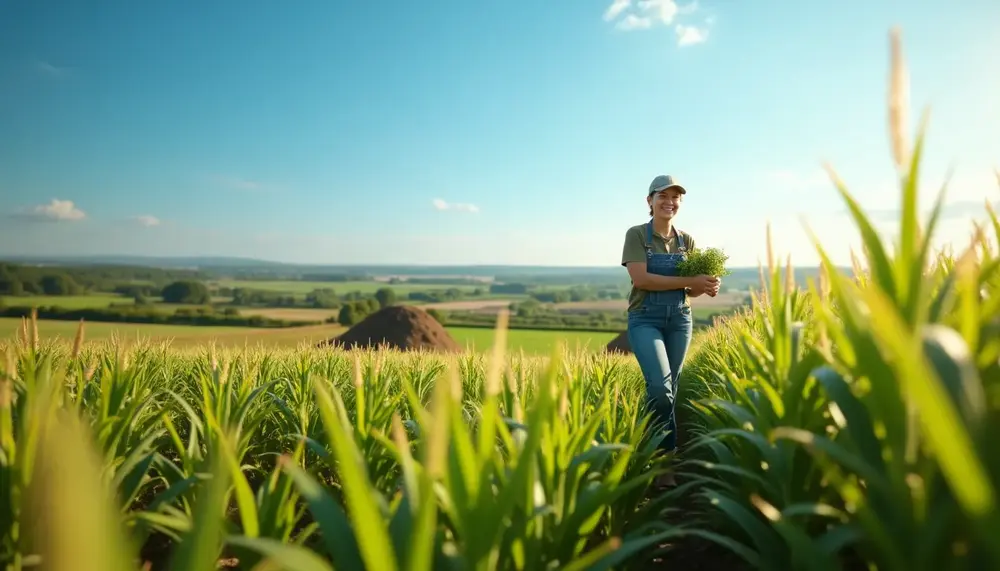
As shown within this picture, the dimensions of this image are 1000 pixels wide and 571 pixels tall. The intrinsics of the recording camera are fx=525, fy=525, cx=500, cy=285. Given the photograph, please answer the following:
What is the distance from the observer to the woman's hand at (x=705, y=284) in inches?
150

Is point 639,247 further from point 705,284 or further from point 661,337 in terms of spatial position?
point 661,337

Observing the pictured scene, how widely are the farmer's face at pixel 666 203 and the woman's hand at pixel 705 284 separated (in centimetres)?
59

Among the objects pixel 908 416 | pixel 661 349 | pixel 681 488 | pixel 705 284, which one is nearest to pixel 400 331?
pixel 661 349

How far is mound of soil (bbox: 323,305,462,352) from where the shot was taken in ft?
60.8

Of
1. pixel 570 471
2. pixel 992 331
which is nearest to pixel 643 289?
pixel 570 471

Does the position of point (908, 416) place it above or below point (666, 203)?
below

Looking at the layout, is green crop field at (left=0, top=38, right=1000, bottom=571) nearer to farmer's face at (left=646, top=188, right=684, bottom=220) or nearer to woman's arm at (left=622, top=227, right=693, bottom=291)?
woman's arm at (left=622, top=227, right=693, bottom=291)

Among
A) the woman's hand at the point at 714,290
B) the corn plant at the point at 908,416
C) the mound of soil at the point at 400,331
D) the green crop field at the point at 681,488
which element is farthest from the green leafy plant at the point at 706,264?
the mound of soil at the point at 400,331

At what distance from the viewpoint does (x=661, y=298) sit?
3951 millimetres

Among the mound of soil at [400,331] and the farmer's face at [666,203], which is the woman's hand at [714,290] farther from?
the mound of soil at [400,331]

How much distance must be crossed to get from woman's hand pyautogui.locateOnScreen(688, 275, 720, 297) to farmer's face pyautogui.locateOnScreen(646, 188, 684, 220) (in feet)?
1.94

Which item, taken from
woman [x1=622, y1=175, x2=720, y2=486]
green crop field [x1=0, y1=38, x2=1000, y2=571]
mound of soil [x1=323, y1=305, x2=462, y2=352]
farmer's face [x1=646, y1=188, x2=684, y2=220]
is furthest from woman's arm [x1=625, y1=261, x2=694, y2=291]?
mound of soil [x1=323, y1=305, x2=462, y2=352]

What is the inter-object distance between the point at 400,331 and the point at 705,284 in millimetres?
16065

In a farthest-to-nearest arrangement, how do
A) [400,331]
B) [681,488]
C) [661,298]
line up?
[400,331] < [661,298] < [681,488]
